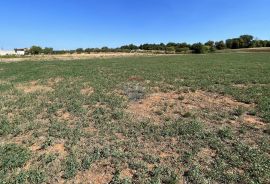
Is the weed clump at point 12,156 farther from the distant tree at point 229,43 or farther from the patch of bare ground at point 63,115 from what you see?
the distant tree at point 229,43

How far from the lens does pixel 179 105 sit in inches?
372

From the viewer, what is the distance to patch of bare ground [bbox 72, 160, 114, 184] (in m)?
4.84

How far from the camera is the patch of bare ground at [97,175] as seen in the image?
191 inches

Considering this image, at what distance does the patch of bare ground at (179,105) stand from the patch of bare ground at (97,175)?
286 cm

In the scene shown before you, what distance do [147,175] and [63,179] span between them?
5.17 feet

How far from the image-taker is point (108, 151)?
19.4ft

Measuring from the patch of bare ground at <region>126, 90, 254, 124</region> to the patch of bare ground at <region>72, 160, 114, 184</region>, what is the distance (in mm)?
2858

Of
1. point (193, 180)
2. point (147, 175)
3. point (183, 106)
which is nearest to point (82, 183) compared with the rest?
point (147, 175)

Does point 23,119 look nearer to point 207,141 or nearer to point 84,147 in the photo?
point 84,147

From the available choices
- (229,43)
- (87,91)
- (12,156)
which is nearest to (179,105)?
(87,91)

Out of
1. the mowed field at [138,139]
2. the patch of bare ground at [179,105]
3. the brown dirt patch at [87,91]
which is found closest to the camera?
the mowed field at [138,139]

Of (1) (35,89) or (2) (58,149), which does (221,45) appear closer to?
(1) (35,89)

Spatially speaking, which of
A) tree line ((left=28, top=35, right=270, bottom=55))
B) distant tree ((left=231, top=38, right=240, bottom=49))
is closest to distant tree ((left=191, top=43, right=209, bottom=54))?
tree line ((left=28, top=35, right=270, bottom=55))

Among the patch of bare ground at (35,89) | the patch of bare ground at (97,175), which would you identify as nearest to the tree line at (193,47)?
the patch of bare ground at (35,89)
